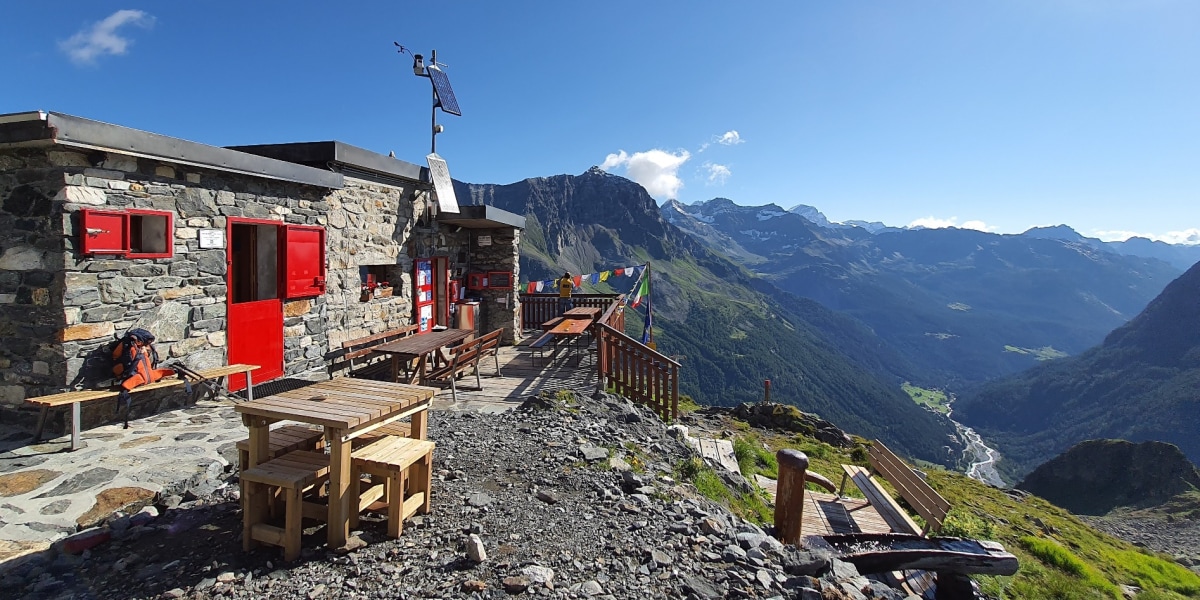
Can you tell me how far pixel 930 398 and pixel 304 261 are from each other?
637 ft

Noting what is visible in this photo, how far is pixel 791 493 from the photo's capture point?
5.04 meters

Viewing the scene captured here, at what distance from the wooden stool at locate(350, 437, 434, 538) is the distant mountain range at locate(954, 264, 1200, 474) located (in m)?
120

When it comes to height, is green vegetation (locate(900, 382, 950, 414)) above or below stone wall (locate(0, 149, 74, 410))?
below

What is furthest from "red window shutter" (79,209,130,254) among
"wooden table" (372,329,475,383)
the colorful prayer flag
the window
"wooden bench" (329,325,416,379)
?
the colorful prayer flag

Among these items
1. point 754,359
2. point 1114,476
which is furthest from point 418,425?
point 754,359

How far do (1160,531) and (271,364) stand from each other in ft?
101

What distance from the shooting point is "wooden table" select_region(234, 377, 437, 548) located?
338 centimetres

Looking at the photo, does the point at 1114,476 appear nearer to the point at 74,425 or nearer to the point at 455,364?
the point at 455,364

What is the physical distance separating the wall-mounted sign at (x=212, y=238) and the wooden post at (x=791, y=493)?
675cm

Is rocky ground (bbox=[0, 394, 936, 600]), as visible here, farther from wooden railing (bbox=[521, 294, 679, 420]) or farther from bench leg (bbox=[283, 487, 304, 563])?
wooden railing (bbox=[521, 294, 679, 420])

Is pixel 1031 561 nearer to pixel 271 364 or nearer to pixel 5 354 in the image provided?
pixel 271 364

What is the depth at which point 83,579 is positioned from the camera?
3211 mm

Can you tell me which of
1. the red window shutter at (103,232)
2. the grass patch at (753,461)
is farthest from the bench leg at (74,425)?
the grass patch at (753,461)

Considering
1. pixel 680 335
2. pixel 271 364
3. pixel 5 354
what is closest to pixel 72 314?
pixel 5 354
